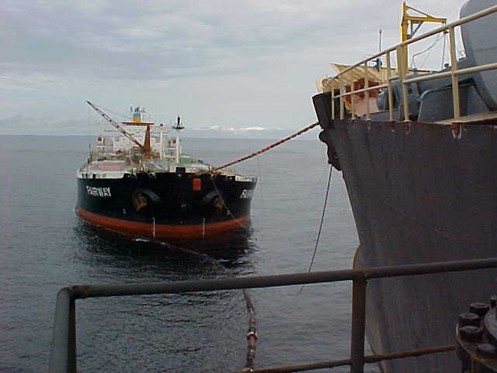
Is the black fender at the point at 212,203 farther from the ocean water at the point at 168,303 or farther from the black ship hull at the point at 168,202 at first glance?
the ocean water at the point at 168,303

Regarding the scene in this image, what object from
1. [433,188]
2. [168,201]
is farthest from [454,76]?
[168,201]

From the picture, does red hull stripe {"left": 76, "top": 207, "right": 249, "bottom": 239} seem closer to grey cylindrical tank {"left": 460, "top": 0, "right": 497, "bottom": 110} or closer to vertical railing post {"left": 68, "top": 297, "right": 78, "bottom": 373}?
grey cylindrical tank {"left": 460, "top": 0, "right": 497, "bottom": 110}

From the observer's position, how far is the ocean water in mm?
14508

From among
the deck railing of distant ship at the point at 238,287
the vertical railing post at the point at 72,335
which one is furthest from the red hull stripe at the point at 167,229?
the vertical railing post at the point at 72,335

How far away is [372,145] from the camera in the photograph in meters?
6.63

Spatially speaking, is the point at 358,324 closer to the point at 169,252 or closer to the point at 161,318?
the point at 161,318

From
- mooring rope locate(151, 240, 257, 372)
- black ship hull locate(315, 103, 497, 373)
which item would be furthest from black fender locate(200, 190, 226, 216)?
black ship hull locate(315, 103, 497, 373)

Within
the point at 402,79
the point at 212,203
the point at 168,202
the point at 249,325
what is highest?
the point at 402,79

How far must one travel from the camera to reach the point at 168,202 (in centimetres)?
2812

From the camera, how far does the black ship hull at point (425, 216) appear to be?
4574mm

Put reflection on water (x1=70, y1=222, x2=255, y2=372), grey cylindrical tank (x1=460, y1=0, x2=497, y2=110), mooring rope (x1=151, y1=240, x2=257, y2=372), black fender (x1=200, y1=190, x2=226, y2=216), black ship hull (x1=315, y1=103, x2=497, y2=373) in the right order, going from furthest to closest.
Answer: black fender (x1=200, y1=190, x2=226, y2=216) → mooring rope (x1=151, y1=240, x2=257, y2=372) → reflection on water (x1=70, y1=222, x2=255, y2=372) → grey cylindrical tank (x1=460, y1=0, x2=497, y2=110) → black ship hull (x1=315, y1=103, x2=497, y2=373)

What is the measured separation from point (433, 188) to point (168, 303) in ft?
46.8

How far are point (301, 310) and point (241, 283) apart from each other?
16788 millimetres

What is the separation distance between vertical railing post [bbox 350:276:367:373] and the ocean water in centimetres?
1169
